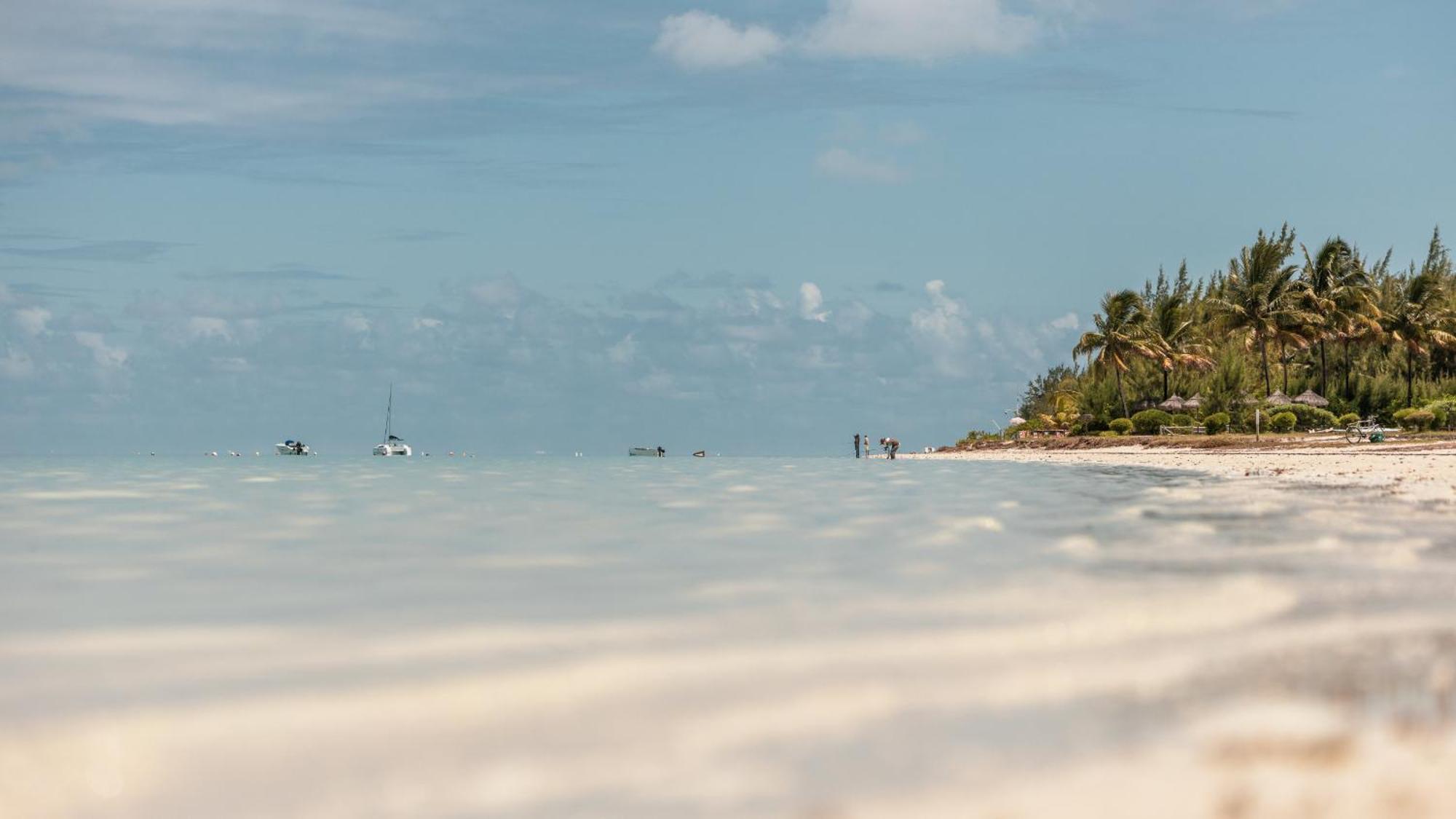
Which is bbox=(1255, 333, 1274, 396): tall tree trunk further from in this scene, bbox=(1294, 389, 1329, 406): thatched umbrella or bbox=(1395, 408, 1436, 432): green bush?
bbox=(1395, 408, 1436, 432): green bush

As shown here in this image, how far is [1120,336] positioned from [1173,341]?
6003 mm

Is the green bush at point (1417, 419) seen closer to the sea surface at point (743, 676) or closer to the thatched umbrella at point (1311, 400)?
the thatched umbrella at point (1311, 400)

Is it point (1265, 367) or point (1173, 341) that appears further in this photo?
point (1173, 341)

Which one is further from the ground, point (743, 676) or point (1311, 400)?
point (1311, 400)

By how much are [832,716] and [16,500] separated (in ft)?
91.9

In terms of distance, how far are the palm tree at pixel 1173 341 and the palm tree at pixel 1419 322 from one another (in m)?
10.5

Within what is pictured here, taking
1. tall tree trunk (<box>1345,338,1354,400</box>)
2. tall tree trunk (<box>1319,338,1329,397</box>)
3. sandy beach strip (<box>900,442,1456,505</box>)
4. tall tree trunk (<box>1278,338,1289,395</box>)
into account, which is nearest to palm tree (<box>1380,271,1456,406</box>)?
tall tree trunk (<box>1345,338,1354,400</box>)

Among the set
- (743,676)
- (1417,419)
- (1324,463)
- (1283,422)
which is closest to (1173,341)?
(1283,422)

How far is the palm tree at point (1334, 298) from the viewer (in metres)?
66.6

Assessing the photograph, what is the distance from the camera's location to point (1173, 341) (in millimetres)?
74062

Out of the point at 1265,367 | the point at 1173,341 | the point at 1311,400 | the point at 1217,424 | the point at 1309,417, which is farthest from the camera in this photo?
the point at 1173,341

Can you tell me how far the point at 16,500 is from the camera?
27.9 meters

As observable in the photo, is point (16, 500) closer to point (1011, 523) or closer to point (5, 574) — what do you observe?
point (5, 574)

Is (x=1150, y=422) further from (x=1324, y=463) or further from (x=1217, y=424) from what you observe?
(x=1324, y=463)
